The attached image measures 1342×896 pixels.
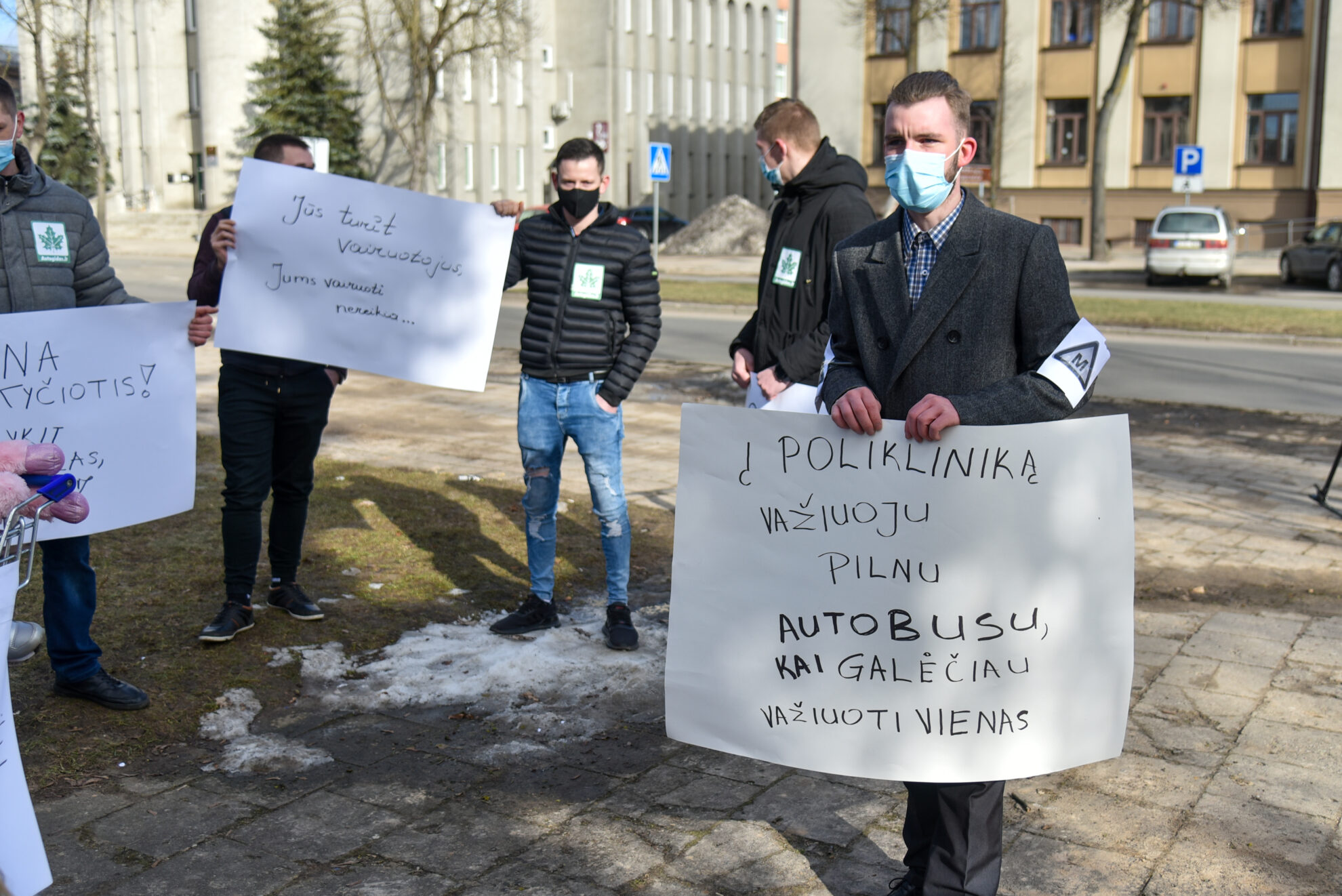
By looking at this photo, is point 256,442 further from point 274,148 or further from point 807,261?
point 807,261

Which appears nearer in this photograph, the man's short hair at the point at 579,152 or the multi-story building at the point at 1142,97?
the man's short hair at the point at 579,152

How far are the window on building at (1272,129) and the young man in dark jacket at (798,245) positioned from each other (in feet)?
128

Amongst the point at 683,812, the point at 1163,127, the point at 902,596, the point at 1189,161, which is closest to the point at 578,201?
the point at 683,812

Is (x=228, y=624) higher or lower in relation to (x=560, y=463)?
lower

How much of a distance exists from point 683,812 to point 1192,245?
25.8 meters

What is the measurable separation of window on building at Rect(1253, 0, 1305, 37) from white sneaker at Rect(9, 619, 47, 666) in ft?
139

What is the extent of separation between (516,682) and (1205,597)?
11.8 ft

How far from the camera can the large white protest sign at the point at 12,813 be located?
93.5 inches

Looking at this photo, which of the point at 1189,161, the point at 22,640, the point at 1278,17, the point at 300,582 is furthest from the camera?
the point at 1278,17

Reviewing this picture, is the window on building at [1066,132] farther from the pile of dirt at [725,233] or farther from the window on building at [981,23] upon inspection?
the pile of dirt at [725,233]

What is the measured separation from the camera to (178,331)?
4828 millimetres

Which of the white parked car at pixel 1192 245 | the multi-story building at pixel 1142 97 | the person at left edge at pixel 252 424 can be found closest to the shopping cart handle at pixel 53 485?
the person at left edge at pixel 252 424

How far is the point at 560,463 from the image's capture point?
557 cm

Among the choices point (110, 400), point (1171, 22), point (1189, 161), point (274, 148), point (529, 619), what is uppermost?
point (1171, 22)
